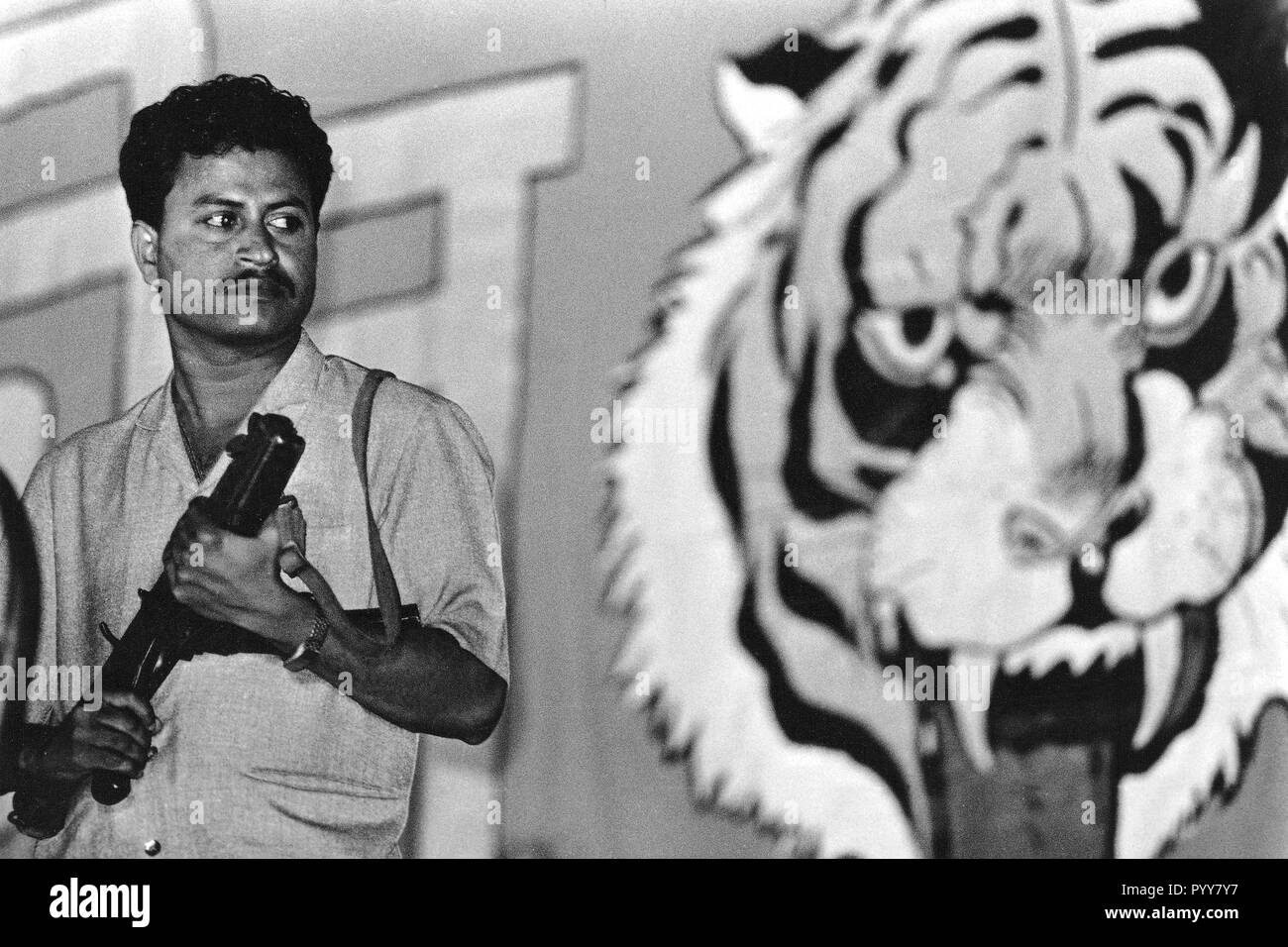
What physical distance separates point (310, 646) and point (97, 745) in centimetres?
52

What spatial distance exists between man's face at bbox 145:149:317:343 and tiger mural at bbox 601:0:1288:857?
819 mm

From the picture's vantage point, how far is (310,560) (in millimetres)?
2904

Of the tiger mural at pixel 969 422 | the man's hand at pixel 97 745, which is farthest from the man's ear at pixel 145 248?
the tiger mural at pixel 969 422

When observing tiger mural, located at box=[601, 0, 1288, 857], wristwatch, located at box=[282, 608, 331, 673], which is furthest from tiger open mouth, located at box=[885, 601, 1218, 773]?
wristwatch, located at box=[282, 608, 331, 673]

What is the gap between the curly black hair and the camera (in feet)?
9.73

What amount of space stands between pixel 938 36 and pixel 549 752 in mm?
1903

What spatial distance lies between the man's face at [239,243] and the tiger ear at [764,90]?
1004 millimetres

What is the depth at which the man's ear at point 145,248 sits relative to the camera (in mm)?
2996

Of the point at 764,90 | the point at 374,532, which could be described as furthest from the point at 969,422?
the point at 374,532

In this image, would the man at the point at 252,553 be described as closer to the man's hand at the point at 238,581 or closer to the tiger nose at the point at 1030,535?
the man's hand at the point at 238,581

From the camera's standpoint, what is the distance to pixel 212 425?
2982mm
